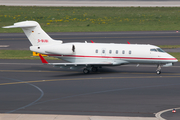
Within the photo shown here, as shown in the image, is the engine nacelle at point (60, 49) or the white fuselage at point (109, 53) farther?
the engine nacelle at point (60, 49)

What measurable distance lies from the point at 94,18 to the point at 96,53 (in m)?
46.7

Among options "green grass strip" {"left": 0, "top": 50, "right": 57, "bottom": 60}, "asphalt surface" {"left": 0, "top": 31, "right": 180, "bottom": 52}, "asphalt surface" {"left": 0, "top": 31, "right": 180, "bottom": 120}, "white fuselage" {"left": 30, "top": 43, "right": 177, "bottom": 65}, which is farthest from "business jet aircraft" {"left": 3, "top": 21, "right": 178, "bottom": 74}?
"asphalt surface" {"left": 0, "top": 31, "right": 180, "bottom": 52}

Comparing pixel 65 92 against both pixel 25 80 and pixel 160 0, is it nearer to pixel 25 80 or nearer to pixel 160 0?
pixel 25 80

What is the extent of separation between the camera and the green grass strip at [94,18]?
212ft

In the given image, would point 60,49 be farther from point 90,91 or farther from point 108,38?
point 108,38

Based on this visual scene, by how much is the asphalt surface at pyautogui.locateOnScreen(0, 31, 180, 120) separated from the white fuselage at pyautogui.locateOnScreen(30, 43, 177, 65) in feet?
4.77

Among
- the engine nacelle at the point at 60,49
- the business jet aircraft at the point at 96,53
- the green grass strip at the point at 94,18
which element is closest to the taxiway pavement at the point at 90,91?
the business jet aircraft at the point at 96,53

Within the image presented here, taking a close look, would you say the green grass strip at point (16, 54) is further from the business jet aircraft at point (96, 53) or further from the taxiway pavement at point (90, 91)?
the business jet aircraft at point (96, 53)

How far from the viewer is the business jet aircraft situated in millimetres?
30078

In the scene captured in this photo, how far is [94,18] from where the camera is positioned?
76.6 metres

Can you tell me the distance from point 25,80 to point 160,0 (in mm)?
88933

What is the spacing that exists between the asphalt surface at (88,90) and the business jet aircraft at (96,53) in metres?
1.20

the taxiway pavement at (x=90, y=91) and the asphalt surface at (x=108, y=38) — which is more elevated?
the asphalt surface at (x=108, y=38)

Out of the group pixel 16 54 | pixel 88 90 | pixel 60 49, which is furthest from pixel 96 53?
pixel 16 54
